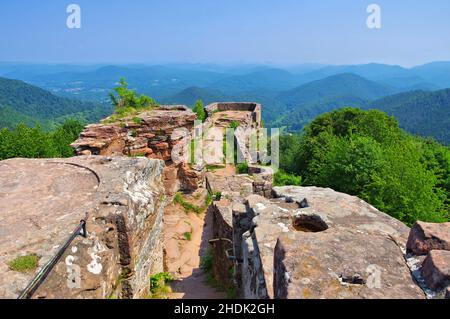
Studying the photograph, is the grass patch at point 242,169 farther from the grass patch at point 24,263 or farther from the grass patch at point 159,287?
the grass patch at point 24,263

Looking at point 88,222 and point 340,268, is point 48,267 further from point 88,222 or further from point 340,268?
point 340,268

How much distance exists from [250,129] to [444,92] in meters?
144

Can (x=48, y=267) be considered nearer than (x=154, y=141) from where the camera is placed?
Yes

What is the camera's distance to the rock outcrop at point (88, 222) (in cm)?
386

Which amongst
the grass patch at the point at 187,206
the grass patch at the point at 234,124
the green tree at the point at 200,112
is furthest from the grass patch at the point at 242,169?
the green tree at the point at 200,112

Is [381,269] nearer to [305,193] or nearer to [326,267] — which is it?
[326,267]

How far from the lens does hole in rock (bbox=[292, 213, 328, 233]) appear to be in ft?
16.6

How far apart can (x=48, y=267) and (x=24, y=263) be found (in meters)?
0.32

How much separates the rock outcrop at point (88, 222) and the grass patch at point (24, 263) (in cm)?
5

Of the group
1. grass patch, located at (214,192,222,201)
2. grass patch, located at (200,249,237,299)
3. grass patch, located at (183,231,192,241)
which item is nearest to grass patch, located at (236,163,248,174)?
grass patch, located at (214,192,222,201)

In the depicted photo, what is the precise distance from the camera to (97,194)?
546 centimetres

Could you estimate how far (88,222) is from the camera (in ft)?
15.3

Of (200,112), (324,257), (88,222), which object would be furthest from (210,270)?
(200,112)

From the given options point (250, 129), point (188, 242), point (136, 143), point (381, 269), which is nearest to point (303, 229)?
point (381, 269)
